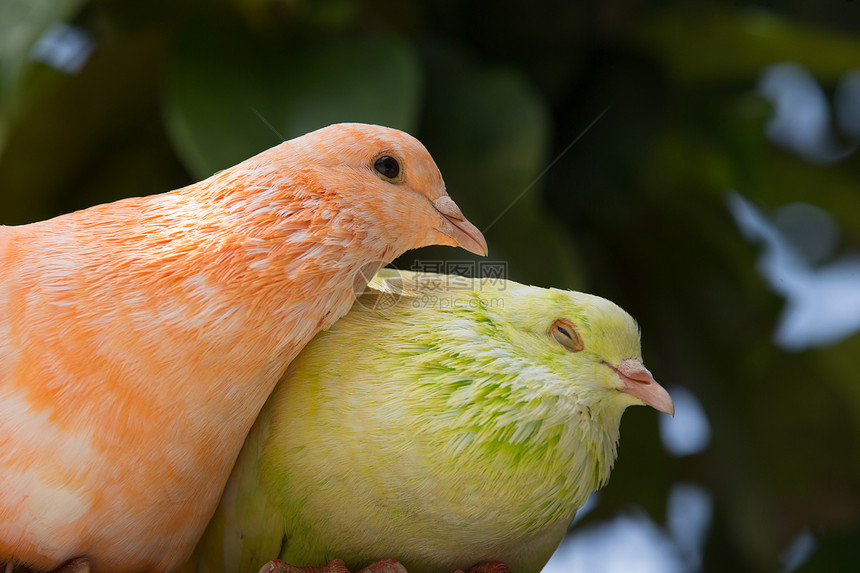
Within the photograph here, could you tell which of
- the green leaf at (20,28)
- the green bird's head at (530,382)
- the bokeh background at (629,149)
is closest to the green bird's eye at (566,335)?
the green bird's head at (530,382)

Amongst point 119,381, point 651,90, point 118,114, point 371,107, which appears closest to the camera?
point 119,381

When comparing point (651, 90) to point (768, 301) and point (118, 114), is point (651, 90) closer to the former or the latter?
point (768, 301)

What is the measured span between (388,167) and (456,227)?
1.8 inches

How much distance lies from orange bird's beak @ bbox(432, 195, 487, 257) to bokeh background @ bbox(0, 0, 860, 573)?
1.21 feet

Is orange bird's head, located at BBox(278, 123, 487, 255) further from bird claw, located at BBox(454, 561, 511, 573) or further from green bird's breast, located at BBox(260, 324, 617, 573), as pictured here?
bird claw, located at BBox(454, 561, 511, 573)

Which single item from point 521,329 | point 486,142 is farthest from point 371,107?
point 521,329

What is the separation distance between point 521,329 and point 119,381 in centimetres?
19

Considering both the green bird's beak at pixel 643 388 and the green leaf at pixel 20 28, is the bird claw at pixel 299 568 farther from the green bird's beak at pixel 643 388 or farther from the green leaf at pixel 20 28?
the green leaf at pixel 20 28

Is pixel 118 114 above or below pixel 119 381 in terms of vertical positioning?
below

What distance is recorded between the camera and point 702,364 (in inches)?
46.7

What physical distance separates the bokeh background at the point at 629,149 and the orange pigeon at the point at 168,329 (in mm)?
406

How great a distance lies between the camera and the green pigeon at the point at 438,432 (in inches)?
13.7

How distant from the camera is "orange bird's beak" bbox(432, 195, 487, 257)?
38 cm

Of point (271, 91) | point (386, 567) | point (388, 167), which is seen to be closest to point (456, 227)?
point (388, 167)
